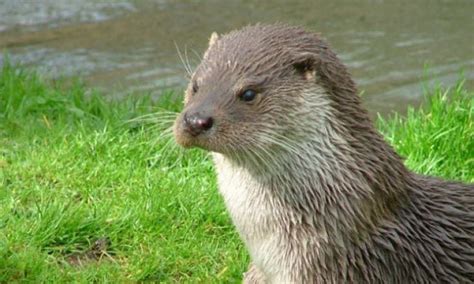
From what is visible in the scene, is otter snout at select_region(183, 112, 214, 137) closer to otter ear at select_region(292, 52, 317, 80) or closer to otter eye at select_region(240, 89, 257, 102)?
otter eye at select_region(240, 89, 257, 102)

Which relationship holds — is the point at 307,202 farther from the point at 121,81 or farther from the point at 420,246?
the point at 121,81

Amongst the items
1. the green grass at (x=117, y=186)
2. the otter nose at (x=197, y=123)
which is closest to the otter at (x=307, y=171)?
the otter nose at (x=197, y=123)

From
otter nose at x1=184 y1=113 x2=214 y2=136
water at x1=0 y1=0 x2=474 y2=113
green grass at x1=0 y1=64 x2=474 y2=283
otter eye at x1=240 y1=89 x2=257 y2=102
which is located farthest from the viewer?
water at x1=0 y1=0 x2=474 y2=113

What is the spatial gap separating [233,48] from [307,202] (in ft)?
1.60

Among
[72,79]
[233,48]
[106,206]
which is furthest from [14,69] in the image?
[233,48]

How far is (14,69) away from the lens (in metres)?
5.80

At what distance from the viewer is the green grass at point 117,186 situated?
13.3 ft

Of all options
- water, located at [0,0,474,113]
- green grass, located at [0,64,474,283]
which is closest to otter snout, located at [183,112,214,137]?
green grass, located at [0,64,474,283]

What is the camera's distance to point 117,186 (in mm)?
4566

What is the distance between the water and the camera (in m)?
6.28

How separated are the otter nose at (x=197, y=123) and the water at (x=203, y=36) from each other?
9.35ft

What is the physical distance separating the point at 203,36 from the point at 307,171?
152 inches

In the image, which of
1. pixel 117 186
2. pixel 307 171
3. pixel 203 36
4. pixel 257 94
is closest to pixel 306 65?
pixel 257 94

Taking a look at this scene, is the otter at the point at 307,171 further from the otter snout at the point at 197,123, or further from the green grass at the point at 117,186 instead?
the green grass at the point at 117,186
